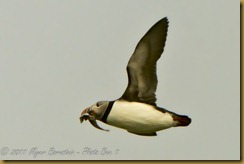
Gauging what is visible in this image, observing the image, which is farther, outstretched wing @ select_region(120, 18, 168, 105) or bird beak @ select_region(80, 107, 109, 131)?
bird beak @ select_region(80, 107, 109, 131)

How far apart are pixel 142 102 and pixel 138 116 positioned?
0.20m

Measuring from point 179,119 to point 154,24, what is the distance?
122 cm

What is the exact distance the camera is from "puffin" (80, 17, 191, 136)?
22.8ft

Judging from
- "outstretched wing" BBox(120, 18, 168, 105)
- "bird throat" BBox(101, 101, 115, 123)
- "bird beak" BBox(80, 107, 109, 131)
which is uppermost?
"outstretched wing" BBox(120, 18, 168, 105)

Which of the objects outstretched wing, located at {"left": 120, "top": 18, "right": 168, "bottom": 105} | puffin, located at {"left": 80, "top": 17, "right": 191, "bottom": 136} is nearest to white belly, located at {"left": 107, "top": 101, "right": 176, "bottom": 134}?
puffin, located at {"left": 80, "top": 17, "right": 191, "bottom": 136}

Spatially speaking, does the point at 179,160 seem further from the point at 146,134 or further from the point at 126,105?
the point at 126,105

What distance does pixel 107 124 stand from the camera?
23.6 ft

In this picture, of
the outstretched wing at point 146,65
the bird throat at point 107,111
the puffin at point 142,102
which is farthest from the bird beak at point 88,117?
the outstretched wing at point 146,65

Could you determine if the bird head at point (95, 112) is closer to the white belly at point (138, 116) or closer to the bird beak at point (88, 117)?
the bird beak at point (88, 117)

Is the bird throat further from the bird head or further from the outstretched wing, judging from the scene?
the outstretched wing

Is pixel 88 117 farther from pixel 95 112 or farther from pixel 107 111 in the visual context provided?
pixel 107 111

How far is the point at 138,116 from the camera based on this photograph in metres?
7.07

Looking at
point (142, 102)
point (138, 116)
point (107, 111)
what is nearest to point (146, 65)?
point (142, 102)

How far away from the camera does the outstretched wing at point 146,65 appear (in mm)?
6945
